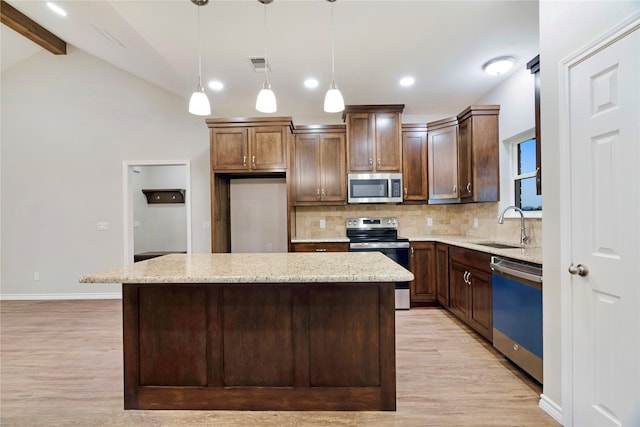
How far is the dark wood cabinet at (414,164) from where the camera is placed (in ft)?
13.0

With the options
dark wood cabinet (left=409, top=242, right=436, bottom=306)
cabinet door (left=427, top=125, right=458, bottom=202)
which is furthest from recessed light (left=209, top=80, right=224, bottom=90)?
dark wood cabinet (left=409, top=242, right=436, bottom=306)

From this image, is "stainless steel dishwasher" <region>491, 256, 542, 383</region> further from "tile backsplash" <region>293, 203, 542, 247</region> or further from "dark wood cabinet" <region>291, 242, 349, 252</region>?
"tile backsplash" <region>293, 203, 542, 247</region>

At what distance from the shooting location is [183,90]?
4039mm

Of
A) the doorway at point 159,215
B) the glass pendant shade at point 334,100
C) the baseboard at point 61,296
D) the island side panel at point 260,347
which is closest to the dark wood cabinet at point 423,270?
the island side panel at point 260,347

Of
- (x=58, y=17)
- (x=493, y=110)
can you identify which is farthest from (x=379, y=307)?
(x=58, y=17)

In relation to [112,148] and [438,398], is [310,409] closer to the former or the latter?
[438,398]

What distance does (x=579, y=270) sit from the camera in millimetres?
1524

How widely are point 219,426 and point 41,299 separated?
4609mm

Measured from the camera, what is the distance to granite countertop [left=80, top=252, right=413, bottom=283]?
4.83ft

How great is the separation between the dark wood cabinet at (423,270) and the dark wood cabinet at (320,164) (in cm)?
115

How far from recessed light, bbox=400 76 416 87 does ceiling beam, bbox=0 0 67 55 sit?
4.65m

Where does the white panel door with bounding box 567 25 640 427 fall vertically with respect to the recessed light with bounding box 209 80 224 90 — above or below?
below

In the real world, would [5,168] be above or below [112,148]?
below

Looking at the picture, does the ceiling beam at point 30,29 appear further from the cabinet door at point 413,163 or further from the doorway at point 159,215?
the cabinet door at point 413,163
